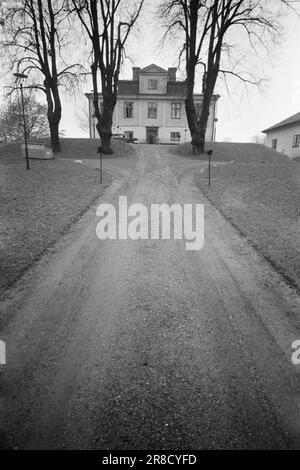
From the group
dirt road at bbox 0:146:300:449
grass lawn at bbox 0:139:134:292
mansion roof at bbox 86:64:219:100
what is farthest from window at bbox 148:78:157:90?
dirt road at bbox 0:146:300:449

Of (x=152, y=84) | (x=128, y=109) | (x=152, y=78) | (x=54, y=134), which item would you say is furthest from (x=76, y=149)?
(x=152, y=78)

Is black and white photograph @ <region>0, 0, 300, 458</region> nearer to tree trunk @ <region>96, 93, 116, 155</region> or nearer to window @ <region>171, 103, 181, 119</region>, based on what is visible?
tree trunk @ <region>96, 93, 116, 155</region>

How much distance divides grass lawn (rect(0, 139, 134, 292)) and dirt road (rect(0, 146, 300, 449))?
68cm

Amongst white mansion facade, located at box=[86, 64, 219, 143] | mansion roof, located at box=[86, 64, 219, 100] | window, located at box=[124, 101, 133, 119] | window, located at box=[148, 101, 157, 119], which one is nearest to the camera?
mansion roof, located at box=[86, 64, 219, 100]

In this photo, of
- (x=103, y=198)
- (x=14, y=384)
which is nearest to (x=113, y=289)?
(x=14, y=384)

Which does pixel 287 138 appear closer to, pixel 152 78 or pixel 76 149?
pixel 152 78

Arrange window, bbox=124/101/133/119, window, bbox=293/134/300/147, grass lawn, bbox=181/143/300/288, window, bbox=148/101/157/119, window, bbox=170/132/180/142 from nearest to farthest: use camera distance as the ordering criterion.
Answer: grass lawn, bbox=181/143/300/288, window, bbox=293/134/300/147, window, bbox=124/101/133/119, window, bbox=170/132/180/142, window, bbox=148/101/157/119

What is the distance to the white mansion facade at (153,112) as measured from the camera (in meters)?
38.7

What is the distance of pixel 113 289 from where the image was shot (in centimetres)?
523

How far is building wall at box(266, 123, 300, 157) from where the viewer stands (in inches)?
1239

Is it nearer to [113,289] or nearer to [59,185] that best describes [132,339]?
[113,289]

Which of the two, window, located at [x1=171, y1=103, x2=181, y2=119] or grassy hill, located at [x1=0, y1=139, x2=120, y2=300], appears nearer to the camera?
grassy hill, located at [x1=0, y1=139, x2=120, y2=300]

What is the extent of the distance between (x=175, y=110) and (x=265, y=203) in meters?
32.8

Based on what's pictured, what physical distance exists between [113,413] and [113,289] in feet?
8.12
